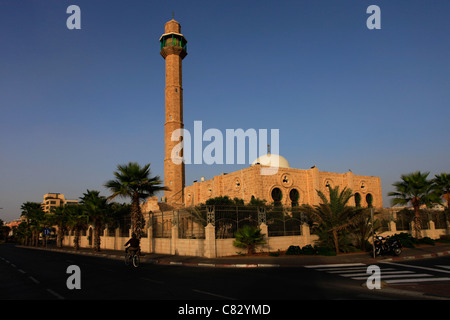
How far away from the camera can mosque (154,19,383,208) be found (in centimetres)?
4144

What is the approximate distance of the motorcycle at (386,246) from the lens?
19078 mm

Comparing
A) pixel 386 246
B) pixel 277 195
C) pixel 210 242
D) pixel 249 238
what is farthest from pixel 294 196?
pixel 210 242

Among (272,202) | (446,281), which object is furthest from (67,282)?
(272,202)

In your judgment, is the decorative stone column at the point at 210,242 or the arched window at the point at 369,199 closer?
the decorative stone column at the point at 210,242

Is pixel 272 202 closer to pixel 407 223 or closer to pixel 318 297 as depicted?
pixel 407 223

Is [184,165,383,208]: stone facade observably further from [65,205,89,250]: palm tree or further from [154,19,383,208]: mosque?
[65,205,89,250]: palm tree

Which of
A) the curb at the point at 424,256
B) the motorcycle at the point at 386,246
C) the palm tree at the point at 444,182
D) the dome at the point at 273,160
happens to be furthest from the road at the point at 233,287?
the dome at the point at 273,160

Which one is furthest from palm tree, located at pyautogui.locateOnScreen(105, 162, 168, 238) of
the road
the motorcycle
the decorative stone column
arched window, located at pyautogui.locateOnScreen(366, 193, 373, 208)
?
arched window, located at pyautogui.locateOnScreen(366, 193, 373, 208)

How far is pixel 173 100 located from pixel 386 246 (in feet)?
148

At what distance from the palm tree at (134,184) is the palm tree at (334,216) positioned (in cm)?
1187

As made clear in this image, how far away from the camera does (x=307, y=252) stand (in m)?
20.6

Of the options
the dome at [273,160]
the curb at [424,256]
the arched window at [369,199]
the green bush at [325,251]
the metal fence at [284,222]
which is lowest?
the curb at [424,256]

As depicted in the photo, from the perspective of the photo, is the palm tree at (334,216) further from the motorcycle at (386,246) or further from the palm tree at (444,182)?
the palm tree at (444,182)
